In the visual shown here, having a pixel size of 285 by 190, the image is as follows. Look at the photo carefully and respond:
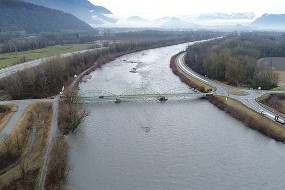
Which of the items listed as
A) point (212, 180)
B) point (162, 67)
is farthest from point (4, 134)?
point (162, 67)

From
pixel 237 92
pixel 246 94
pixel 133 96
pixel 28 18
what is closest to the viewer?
pixel 246 94

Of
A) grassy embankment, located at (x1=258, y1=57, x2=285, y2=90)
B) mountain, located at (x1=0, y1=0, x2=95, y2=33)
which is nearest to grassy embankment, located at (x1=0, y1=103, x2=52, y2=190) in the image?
grassy embankment, located at (x1=258, y1=57, x2=285, y2=90)

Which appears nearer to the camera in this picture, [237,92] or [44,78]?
[237,92]

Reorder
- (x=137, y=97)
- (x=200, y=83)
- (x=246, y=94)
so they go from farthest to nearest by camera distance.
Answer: (x=200, y=83), (x=137, y=97), (x=246, y=94)

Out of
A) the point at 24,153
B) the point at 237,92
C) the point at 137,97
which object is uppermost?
the point at 237,92

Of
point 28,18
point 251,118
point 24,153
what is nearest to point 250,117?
point 251,118

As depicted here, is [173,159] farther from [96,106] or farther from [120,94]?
[120,94]

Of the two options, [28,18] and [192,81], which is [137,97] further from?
[28,18]

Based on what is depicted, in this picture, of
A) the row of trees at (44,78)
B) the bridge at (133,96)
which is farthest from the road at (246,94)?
the row of trees at (44,78)
